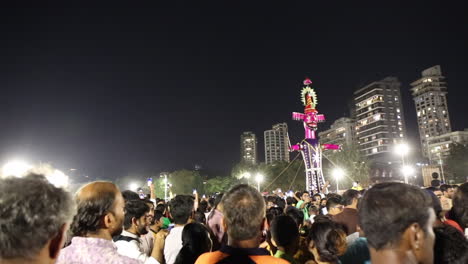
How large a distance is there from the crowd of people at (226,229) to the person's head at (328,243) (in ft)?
0.04

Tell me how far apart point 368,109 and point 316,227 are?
135 meters

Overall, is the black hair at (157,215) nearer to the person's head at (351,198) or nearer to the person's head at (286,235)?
the person's head at (286,235)

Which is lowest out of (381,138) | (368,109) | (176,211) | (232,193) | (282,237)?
(282,237)

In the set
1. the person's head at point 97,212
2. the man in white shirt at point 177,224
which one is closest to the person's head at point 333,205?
the man in white shirt at point 177,224

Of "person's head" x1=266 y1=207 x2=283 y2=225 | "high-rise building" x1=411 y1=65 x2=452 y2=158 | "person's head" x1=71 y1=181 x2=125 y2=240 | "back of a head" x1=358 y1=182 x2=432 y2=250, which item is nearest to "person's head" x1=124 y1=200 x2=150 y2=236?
"person's head" x1=71 y1=181 x2=125 y2=240

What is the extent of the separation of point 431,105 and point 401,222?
142 meters

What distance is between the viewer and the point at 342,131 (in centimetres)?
14138

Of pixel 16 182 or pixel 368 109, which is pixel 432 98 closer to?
pixel 368 109

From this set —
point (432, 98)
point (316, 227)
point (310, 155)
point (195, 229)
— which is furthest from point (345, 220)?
point (432, 98)

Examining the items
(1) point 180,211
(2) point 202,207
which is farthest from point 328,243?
(2) point 202,207

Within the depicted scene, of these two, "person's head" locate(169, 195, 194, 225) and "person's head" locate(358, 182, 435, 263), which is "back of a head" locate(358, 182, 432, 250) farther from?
"person's head" locate(169, 195, 194, 225)

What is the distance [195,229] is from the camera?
4.22m

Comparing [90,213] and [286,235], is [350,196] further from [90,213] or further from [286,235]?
[90,213]

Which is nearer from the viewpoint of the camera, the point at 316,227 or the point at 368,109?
the point at 316,227
